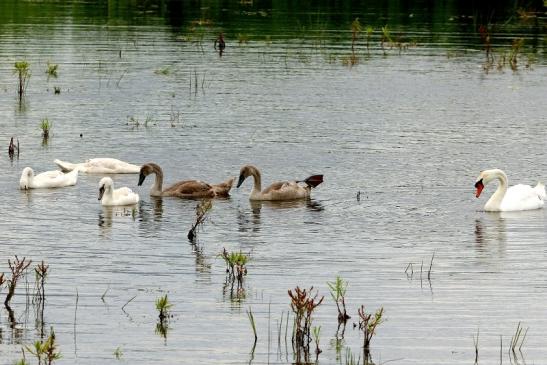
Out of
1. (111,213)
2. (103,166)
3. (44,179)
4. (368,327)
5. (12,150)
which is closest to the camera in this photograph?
(368,327)

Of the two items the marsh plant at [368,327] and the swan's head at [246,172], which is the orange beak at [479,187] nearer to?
the swan's head at [246,172]

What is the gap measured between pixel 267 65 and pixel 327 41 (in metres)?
5.60

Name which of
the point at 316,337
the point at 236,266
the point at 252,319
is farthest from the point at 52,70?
the point at 316,337

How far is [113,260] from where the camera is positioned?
1548 centimetres

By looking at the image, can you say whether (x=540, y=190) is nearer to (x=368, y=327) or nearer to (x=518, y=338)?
(x=518, y=338)

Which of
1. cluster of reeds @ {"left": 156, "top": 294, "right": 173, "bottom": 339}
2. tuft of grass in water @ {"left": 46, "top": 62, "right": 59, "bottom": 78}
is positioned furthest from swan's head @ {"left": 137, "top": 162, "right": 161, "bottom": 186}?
tuft of grass in water @ {"left": 46, "top": 62, "right": 59, "bottom": 78}

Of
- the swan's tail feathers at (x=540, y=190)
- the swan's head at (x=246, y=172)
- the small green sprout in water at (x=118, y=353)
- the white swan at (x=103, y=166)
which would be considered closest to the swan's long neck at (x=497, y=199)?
the swan's tail feathers at (x=540, y=190)

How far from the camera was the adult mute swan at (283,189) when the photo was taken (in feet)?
65.6

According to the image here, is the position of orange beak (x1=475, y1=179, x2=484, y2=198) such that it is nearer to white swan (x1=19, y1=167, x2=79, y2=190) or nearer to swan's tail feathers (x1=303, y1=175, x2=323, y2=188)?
swan's tail feathers (x1=303, y1=175, x2=323, y2=188)

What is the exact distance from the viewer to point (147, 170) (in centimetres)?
2083

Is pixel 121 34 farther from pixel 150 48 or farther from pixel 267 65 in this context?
pixel 267 65

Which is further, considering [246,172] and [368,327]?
[246,172]

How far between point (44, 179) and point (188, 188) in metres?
2.23

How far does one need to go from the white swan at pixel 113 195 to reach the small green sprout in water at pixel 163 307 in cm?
648
